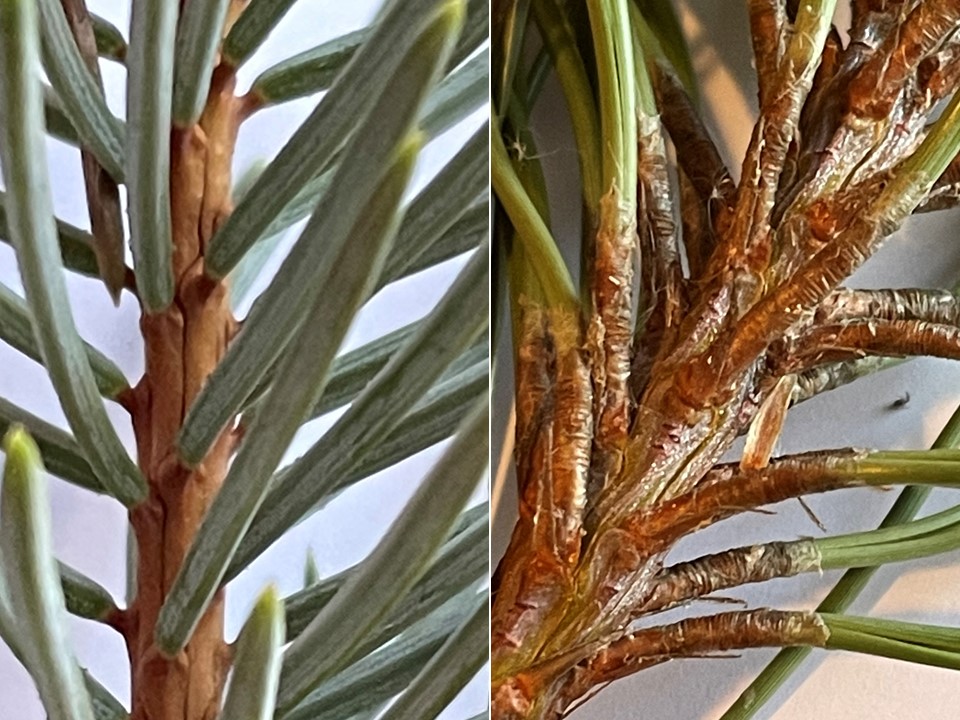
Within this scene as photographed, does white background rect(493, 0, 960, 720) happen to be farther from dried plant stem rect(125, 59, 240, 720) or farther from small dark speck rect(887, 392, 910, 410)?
dried plant stem rect(125, 59, 240, 720)

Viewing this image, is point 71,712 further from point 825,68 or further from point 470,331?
point 825,68

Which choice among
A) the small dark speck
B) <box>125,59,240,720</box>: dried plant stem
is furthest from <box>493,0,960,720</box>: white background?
<box>125,59,240,720</box>: dried plant stem

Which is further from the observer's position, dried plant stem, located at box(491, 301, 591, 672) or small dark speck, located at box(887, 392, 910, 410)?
small dark speck, located at box(887, 392, 910, 410)

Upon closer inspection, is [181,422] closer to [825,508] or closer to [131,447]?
[131,447]

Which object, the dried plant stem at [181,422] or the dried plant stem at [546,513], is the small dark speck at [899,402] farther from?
the dried plant stem at [181,422]

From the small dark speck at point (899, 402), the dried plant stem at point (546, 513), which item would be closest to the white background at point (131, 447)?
the dried plant stem at point (546, 513)

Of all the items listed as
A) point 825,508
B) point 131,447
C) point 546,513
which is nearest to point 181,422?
point 131,447
